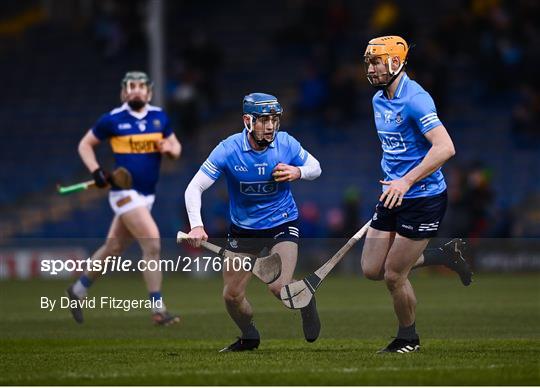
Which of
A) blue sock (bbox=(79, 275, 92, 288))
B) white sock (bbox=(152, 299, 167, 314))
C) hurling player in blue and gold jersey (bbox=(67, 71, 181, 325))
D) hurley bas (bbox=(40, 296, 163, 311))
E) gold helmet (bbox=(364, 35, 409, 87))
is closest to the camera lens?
gold helmet (bbox=(364, 35, 409, 87))

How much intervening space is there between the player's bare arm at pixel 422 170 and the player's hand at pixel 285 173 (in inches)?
32.1

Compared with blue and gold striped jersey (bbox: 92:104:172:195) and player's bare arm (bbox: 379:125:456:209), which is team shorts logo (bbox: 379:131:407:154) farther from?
blue and gold striped jersey (bbox: 92:104:172:195)

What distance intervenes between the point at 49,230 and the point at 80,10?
8763 millimetres

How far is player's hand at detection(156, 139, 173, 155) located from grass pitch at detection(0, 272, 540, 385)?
78.9 inches

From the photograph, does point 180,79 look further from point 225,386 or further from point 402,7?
point 225,386

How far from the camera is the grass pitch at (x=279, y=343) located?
925 centimetres

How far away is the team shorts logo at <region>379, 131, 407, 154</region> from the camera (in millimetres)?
10898

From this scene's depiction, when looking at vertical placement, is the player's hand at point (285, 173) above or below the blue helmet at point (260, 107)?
below

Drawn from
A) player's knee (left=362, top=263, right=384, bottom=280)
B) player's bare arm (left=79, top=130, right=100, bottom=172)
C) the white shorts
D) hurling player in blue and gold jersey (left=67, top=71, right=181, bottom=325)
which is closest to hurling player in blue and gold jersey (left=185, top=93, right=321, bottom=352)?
player's knee (left=362, top=263, right=384, bottom=280)

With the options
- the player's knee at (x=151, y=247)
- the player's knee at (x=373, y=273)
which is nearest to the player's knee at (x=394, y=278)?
the player's knee at (x=373, y=273)

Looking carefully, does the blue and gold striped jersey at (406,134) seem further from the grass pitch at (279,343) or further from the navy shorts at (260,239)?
the grass pitch at (279,343)

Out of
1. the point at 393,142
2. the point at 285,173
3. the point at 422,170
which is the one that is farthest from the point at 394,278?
the point at 285,173

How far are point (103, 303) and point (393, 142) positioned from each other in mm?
6166

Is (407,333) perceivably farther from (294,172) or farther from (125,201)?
(125,201)
